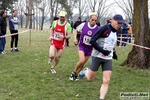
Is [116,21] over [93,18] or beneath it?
A: beneath

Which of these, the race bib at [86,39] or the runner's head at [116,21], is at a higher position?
the runner's head at [116,21]

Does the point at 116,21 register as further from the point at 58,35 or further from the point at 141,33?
the point at 141,33

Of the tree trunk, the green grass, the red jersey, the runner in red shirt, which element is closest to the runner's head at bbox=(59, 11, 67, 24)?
the runner in red shirt

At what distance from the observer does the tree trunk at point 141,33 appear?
365 inches

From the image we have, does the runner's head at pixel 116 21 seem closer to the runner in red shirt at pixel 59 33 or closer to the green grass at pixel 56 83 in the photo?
the green grass at pixel 56 83

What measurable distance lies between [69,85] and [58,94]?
34.7 inches

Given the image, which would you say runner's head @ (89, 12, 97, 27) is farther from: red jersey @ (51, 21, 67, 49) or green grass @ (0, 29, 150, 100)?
green grass @ (0, 29, 150, 100)

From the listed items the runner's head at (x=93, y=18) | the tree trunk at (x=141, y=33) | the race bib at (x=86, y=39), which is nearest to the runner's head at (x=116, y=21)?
the runner's head at (x=93, y=18)

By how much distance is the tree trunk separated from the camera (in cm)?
927

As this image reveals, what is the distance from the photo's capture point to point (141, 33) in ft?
30.6

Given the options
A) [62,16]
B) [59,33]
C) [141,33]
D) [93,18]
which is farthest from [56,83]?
[141,33]

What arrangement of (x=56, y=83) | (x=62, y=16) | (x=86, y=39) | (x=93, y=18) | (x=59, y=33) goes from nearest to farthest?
(x=93, y=18)
(x=86, y=39)
(x=56, y=83)
(x=62, y=16)
(x=59, y=33)

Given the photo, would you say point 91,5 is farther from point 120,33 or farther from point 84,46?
point 84,46

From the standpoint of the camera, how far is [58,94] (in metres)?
6.29
